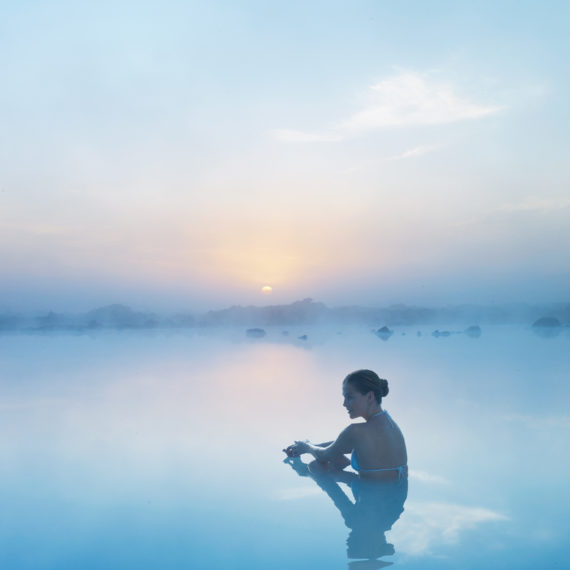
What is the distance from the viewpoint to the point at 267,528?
11.0ft

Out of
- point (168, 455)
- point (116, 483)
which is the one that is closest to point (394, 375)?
point (168, 455)

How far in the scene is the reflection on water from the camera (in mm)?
2963

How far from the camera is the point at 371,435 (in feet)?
12.9

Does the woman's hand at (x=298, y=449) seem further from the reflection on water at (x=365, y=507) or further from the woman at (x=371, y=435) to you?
the woman at (x=371, y=435)

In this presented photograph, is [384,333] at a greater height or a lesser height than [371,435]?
greater

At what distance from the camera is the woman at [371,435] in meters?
3.95

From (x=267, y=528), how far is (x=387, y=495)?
3.19ft

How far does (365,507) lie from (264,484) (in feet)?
2.88

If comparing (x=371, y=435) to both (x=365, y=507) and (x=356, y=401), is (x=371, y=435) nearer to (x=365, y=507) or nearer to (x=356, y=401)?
(x=356, y=401)

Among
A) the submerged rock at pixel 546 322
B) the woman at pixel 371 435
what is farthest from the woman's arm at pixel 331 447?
the submerged rock at pixel 546 322

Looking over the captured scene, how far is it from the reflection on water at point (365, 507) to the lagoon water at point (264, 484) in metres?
0.02

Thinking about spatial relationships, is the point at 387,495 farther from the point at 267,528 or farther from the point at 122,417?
the point at 122,417

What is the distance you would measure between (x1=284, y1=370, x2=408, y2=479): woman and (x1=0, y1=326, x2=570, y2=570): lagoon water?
0.57 ft

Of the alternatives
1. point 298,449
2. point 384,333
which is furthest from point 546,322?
point 298,449
